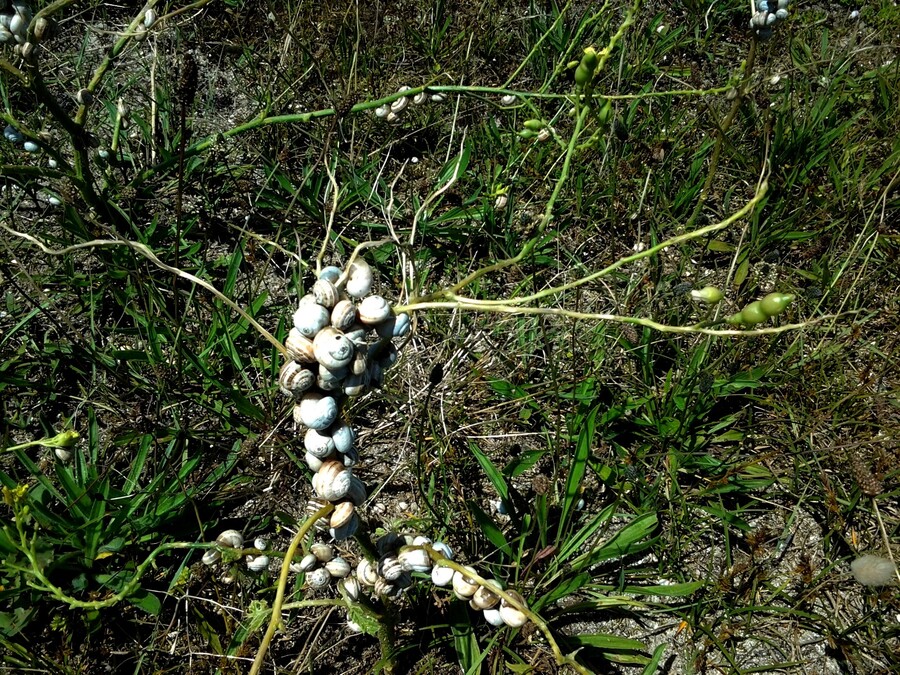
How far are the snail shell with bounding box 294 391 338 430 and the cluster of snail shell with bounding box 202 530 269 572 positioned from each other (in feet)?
1.75

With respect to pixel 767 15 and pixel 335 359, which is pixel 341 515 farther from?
pixel 767 15

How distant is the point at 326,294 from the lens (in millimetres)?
921

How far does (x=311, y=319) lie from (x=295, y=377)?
0.09 metres

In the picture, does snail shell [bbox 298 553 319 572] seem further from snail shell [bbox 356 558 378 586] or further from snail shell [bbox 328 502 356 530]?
snail shell [bbox 328 502 356 530]

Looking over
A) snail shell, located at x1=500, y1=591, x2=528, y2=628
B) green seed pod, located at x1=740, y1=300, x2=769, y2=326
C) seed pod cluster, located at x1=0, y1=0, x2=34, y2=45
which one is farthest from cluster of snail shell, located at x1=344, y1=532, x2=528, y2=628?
seed pod cluster, located at x1=0, y1=0, x2=34, y2=45

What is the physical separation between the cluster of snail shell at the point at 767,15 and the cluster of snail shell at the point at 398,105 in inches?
41.2

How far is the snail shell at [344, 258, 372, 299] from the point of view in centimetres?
96

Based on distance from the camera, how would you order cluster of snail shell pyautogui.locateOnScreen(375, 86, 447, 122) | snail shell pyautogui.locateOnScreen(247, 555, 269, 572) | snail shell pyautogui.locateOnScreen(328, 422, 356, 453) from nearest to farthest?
snail shell pyautogui.locateOnScreen(328, 422, 356, 453), snail shell pyautogui.locateOnScreen(247, 555, 269, 572), cluster of snail shell pyautogui.locateOnScreen(375, 86, 447, 122)

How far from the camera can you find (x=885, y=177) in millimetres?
2521

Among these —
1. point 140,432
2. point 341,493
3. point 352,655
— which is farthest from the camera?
point 140,432

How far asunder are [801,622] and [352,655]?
116cm

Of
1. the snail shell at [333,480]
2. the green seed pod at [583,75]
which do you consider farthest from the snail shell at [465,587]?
the green seed pod at [583,75]

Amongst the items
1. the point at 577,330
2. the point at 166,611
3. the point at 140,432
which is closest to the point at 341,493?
the point at 166,611

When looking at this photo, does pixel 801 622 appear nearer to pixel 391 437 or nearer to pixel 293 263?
pixel 391 437
